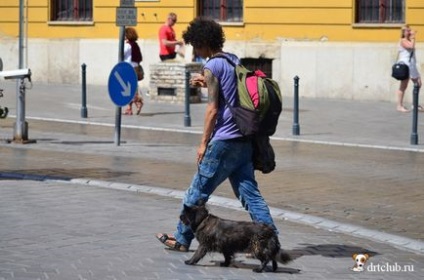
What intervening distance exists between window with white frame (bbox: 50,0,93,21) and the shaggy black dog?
75.5 feet

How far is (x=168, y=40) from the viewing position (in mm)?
27781

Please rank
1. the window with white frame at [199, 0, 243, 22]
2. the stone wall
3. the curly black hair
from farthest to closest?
the window with white frame at [199, 0, 243, 22] < the stone wall < the curly black hair

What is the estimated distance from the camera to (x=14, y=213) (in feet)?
38.7

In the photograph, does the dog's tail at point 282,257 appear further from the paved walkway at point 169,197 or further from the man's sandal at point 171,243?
the man's sandal at point 171,243

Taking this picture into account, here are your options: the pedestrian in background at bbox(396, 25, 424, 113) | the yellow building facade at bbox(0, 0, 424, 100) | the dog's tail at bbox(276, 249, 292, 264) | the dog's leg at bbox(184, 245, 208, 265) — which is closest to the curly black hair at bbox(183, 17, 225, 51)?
the dog's leg at bbox(184, 245, 208, 265)

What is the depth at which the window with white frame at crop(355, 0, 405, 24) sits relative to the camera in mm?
27506

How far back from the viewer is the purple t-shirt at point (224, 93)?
376 inches

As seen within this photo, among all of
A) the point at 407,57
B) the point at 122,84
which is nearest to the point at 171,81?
the point at 407,57

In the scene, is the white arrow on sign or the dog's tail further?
the white arrow on sign

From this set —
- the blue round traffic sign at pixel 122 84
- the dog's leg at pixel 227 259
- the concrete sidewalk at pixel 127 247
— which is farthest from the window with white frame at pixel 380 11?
the dog's leg at pixel 227 259

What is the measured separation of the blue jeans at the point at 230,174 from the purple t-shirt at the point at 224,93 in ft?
0.21

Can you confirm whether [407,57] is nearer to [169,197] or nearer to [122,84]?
[122,84]

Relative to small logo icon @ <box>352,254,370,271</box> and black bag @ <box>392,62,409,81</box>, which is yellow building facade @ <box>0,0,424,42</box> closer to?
black bag @ <box>392,62,409,81</box>

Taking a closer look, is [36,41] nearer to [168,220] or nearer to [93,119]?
[93,119]
